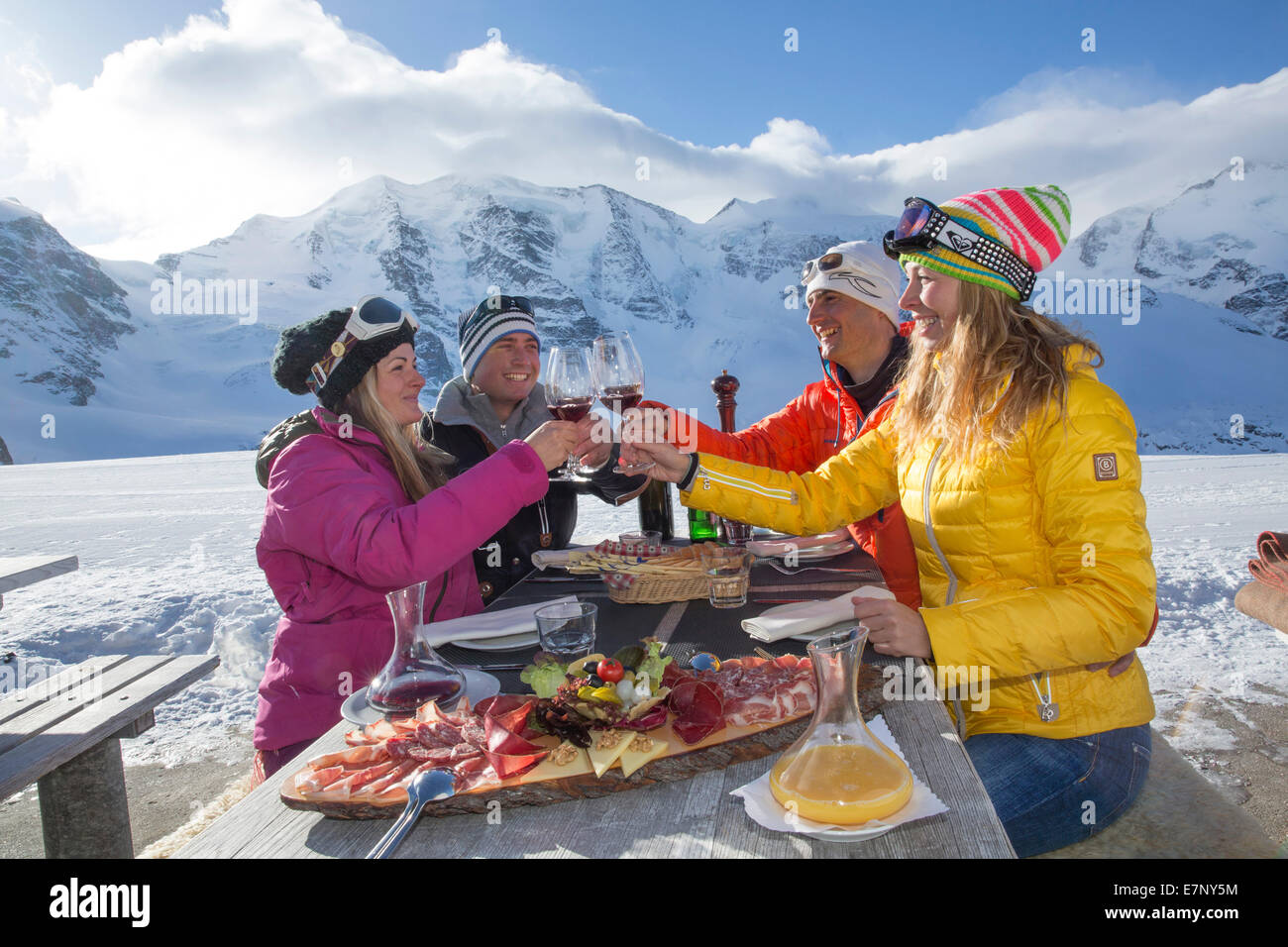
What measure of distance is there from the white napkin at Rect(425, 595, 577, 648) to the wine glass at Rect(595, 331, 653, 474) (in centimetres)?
68

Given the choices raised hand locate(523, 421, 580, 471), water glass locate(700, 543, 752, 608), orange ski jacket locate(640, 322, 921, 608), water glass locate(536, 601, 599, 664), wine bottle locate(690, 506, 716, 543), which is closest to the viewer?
water glass locate(536, 601, 599, 664)

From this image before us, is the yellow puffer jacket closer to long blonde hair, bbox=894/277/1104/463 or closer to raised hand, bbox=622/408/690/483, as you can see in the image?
long blonde hair, bbox=894/277/1104/463

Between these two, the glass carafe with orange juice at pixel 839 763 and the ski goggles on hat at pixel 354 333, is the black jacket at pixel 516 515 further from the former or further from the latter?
the glass carafe with orange juice at pixel 839 763

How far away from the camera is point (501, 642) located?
79.7 inches

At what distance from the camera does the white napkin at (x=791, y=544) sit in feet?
9.60

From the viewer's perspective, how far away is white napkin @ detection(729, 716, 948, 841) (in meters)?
1.06

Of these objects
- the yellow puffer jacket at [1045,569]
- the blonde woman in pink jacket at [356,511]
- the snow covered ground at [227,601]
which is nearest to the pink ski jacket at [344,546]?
the blonde woman in pink jacket at [356,511]

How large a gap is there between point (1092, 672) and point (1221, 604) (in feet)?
15.6

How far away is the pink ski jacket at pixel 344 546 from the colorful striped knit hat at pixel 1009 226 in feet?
4.22

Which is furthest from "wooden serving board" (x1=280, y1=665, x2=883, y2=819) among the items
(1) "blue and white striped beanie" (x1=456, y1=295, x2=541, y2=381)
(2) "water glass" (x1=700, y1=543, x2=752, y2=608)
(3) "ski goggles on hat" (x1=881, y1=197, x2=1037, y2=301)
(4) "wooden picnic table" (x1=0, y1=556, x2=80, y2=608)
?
(1) "blue and white striped beanie" (x1=456, y1=295, x2=541, y2=381)

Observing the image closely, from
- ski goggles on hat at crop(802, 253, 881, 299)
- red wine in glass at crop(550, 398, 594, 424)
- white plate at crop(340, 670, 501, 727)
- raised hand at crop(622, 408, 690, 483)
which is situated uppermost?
ski goggles on hat at crop(802, 253, 881, 299)

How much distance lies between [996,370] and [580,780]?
1.61 metres

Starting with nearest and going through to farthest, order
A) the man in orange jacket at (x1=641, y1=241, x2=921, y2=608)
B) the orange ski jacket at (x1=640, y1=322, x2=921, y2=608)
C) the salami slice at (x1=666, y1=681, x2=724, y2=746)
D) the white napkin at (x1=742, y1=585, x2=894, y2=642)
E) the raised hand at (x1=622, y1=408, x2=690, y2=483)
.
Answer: the salami slice at (x1=666, y1=681, x2=724, y2=746) < the white napkin at (x1=742, y1=585, x2=894, y2=642) < the raised hand at (x1=622, y1=408, x2=690, y2=483) < the orange ski jacket at (x1=640, y1=322, x2=921, y2=608) < the man in orange jacket at (x1=641, y1=241, x2=921, y2=608)
